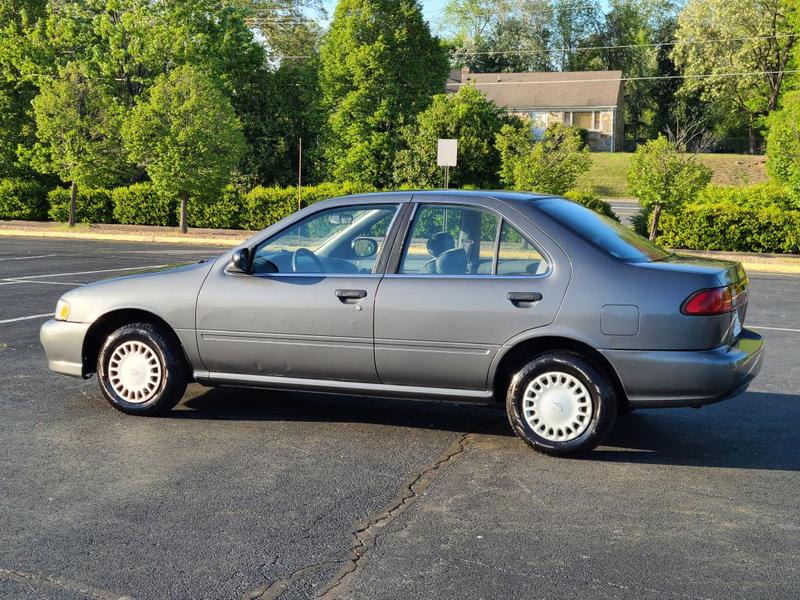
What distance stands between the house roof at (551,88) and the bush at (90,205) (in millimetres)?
39428

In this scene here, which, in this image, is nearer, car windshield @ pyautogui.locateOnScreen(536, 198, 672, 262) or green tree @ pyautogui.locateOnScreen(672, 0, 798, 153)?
car windshield @ pyautogui.locateOnScreen(536, 198, 672, 262)

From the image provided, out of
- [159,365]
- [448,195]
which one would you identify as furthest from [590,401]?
[159,365]

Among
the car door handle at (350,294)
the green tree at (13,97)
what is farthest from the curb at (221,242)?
the car door handle at (350,294)

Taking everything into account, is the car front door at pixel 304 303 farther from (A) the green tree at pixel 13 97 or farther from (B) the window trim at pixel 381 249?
(A) the green tree at pixel 13 97

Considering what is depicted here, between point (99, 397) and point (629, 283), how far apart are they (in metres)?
4.33

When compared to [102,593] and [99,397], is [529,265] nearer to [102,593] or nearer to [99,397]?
[102,593]

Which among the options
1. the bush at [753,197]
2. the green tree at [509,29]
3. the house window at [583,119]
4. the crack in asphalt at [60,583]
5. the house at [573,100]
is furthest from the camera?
the green tree at [509,29]

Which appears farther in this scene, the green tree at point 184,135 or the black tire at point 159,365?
the green tree at point 184,135

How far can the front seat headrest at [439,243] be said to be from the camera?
6.10m

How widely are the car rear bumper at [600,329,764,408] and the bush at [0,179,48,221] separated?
3311 cm

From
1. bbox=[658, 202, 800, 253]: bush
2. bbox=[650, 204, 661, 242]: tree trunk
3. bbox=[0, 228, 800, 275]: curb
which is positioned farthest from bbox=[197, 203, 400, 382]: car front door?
bbox=[658, 202, 800, 253]: bush

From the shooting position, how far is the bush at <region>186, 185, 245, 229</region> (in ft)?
101

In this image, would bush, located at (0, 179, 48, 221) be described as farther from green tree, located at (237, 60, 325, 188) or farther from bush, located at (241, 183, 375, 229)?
bush, located at (241, 183, 375, 229)

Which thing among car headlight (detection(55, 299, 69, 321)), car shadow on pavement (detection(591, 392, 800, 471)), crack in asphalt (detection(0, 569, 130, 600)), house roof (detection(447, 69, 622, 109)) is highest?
house roof (detection(447, 69, 622, 109))
